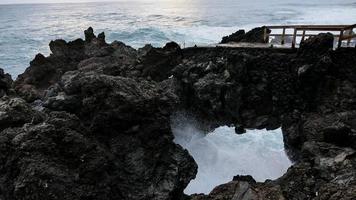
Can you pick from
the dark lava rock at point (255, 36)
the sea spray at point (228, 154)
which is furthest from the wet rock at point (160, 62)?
the dark lava rock at point (255, 36)

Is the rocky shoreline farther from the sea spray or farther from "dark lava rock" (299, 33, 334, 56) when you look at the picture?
the sea spray

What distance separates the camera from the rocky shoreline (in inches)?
407

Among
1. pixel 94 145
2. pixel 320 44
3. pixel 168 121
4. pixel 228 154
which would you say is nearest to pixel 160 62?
pixel 228 154

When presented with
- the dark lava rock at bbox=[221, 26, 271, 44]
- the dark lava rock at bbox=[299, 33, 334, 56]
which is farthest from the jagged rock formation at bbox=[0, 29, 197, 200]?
the dark lava rock at bbox=[221, 26, 271, 44]

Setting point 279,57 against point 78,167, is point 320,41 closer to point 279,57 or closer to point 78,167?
point 279,57

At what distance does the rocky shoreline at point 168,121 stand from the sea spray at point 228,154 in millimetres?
1183

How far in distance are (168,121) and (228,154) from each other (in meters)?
8.56

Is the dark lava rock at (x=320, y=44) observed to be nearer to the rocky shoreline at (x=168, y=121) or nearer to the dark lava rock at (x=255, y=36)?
the rocky shoreline at (x=168, y=121)

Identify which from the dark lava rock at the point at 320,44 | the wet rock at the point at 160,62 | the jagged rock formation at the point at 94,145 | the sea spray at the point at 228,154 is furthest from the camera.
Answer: the wet rock at the point at 160,62

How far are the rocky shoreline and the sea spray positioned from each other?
1.18 m

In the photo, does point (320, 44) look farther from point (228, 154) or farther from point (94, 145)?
point (94, 145)

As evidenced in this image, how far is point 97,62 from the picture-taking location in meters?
23.4

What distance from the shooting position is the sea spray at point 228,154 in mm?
19406

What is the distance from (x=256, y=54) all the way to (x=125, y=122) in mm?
9719
